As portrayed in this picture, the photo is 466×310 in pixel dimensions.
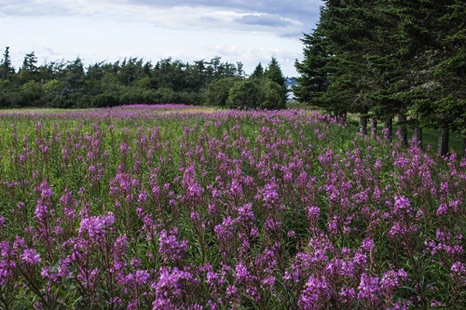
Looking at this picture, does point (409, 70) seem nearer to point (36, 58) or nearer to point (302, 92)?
point (302, 92)

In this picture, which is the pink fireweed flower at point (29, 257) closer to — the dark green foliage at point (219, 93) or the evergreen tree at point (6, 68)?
the dark green foliage at point (219, 93)

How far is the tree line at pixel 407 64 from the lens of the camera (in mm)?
12727

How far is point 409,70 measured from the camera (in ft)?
53.3

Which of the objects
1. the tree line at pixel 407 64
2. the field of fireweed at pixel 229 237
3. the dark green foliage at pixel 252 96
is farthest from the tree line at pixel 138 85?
the field of fireweed at pixel 229 237

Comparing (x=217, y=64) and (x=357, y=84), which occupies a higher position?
(x=217, y=64)

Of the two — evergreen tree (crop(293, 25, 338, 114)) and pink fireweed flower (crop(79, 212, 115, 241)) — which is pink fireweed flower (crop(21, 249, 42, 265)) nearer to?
pink fireweed flower (crop(79, 212, 115, 241))

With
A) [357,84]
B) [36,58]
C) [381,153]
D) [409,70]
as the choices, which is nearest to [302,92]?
[357,84]

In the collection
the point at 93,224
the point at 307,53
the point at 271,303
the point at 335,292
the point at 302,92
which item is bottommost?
the point at 271,303

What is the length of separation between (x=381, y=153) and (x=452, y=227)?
21.2 ft

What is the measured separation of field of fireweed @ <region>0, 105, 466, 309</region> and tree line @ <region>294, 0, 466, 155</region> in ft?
7.01

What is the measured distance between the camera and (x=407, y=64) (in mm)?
16500

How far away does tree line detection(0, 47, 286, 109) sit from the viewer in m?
38.4

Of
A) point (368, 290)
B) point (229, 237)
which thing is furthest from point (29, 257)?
point (368, 290)

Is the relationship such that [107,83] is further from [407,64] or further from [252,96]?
[407,64]
